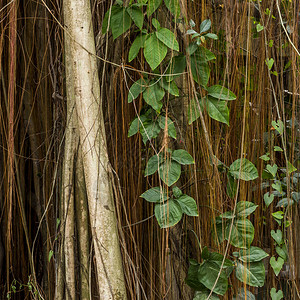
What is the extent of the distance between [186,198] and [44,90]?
2.60 ft

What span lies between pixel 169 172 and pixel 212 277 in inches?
12.0

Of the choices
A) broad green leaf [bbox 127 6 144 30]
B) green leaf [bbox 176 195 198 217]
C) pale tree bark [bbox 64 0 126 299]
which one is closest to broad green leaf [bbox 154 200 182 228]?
green leaf [bbox 176 195 198 217]

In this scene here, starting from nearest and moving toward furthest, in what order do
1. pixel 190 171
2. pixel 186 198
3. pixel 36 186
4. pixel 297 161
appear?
pixel 186 198, pixel 190 171, pixel 297 161, pixel 36 186

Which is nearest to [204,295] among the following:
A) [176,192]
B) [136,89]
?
[176,192]

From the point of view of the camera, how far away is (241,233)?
113 cm

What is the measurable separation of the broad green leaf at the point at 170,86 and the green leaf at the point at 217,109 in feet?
0.30

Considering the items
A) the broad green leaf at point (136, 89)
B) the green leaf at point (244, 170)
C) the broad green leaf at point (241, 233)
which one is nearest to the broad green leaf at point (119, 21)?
the broad green leaf at point (136, 89)

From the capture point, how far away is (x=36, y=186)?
1.71m

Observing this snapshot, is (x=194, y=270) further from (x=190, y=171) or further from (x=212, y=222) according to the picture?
(x=190, y=171)

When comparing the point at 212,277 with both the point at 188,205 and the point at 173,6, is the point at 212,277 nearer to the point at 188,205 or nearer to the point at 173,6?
the point at 188,205

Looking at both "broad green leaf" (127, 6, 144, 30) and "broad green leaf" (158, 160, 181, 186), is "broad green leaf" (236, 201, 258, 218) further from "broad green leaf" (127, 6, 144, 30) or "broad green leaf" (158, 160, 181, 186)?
"broad green leaf" (127, 6, 144, 30)

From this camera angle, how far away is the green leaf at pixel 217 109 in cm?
109

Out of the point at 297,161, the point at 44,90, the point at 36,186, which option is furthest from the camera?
the point at 36,186

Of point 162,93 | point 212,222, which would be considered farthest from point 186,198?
point 162,93
